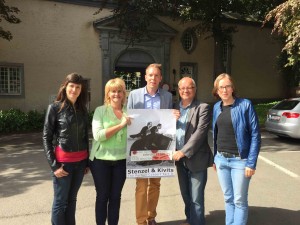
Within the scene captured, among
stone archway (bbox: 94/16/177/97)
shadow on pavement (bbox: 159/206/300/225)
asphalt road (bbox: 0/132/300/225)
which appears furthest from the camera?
stone archway (bbox: 94/16/177/97)

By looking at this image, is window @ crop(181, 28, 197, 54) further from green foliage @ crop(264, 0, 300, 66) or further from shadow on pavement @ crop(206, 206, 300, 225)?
shadow on pavement @ crop(206, 206, 300, 225)

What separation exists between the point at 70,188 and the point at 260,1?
2048cm

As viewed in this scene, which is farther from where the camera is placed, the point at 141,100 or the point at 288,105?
the point at 288,105

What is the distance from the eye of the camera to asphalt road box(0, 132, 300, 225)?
4.46m

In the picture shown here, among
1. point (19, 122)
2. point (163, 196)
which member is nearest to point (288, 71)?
point (19, 122)

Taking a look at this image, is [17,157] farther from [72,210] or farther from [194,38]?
[194,38]

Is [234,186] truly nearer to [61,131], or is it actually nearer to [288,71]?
[61,131]

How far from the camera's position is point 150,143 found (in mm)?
3729

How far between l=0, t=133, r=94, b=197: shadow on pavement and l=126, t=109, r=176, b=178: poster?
2671 millimetres

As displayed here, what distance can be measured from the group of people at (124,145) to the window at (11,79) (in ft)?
47.9

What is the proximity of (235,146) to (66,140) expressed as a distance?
186 cm

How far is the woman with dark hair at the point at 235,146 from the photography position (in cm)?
345

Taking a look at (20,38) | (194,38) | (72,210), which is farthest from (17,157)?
(194,38)

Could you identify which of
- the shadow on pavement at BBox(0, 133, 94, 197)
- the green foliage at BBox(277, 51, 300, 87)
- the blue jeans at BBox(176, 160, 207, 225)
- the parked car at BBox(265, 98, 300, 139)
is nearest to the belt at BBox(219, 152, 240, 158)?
the blue jeans at BBox(176, 160, 207, 225)
